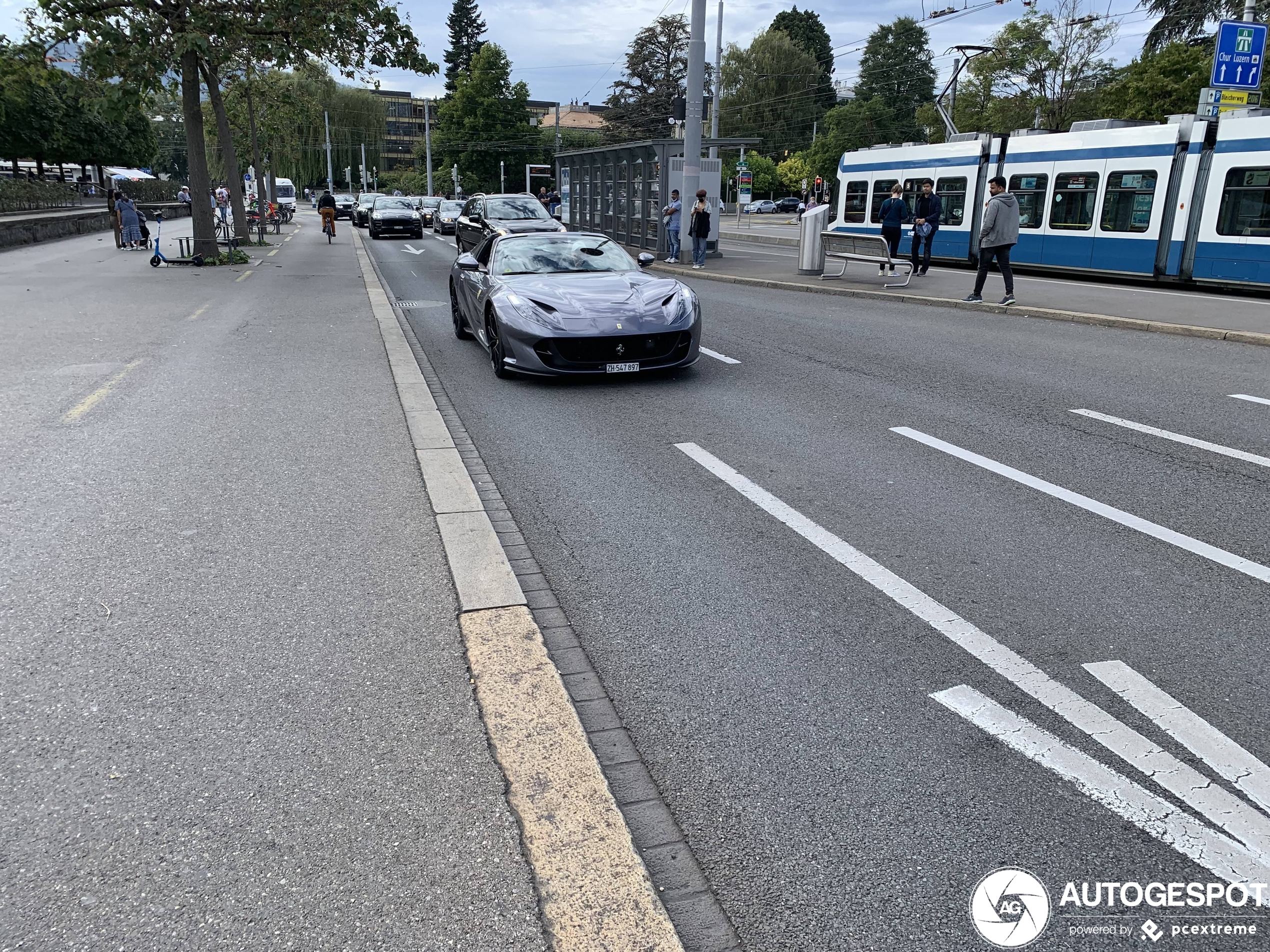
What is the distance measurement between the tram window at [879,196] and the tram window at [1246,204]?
10.3 metres

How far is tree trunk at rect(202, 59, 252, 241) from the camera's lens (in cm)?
2792

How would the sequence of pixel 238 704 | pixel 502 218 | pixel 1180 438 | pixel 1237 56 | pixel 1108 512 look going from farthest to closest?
pixel 502 218 → pixel 1237 56 → pixel 1180 438 → pixel 1108 512 → pixel 238 704

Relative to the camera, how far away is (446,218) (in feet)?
138

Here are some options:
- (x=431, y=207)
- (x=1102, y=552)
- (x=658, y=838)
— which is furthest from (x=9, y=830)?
(x=431, y=207)

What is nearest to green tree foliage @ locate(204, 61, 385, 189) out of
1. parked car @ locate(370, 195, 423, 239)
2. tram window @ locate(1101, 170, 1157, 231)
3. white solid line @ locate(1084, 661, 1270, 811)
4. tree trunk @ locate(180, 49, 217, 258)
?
parked car @ locate(370, 195, 423, 239)

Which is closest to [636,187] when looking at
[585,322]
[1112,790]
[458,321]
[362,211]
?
[458,321]

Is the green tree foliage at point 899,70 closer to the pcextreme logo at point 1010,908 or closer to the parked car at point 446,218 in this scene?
the parked car at point 446,218

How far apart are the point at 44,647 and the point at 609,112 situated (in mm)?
95196

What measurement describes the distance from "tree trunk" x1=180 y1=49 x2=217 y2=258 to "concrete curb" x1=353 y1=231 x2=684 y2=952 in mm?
21556

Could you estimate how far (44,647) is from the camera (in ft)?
11.4

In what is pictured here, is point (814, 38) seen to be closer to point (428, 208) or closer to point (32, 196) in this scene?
point (428, 208)

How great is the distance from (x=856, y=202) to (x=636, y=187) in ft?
21.2

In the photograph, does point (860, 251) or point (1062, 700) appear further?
point (860, 251)

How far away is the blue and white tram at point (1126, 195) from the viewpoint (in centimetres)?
1627
